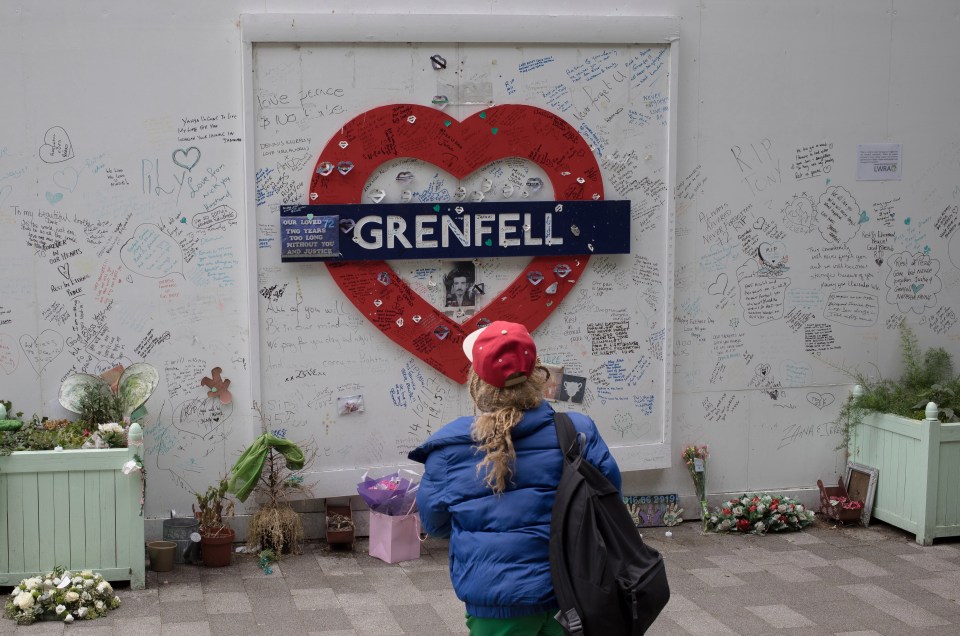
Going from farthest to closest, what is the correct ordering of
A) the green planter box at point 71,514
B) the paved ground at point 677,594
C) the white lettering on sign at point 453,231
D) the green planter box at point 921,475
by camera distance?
1. the green planter box at point 921,475
2. the white lettering on sign at point 453,231
3. the green planter box at point 71,514
4. the paved ground at point 677,594

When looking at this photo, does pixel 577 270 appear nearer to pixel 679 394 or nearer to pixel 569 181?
pixel 569 181

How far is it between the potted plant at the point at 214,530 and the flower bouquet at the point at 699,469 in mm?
3007

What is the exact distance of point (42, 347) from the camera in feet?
21.4

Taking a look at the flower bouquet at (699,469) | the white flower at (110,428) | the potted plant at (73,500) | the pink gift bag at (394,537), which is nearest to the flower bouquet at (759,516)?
the flower bouquet at (699,469)

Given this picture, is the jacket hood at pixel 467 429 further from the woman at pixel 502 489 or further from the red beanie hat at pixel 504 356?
the red beanie hat at pixel 504 356

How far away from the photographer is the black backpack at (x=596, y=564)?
3600 millimetres

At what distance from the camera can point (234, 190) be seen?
22.1 feet

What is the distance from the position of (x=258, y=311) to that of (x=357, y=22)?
1829 millimetres

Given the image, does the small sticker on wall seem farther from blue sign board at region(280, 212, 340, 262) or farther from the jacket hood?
the jacket hood

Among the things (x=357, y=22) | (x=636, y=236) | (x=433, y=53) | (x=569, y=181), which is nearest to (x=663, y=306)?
(x=636, y=236)

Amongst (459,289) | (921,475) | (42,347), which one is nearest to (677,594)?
(921,475)

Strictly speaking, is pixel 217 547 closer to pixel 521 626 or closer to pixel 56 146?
pixel 56 146

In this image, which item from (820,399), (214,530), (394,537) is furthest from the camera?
(820,399)

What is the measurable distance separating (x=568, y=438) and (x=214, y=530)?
3385mm
